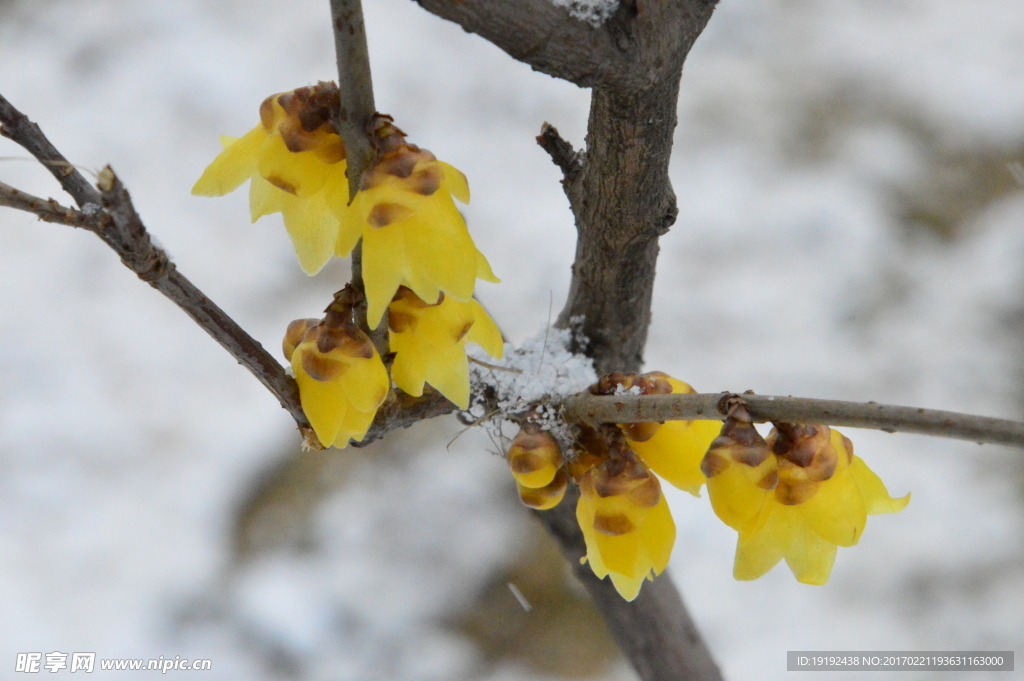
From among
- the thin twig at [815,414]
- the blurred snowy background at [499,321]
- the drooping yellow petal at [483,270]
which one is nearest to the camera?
the thin twig at [815,414]

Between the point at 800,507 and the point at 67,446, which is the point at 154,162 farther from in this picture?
the point at 800,507

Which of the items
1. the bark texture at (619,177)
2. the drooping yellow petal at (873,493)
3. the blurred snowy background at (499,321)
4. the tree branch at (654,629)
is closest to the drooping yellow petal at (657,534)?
the drooping yellow petal at (873,493)

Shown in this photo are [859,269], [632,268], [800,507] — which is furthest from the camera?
[859,269]

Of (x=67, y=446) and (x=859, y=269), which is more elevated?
(x=859, y=269)

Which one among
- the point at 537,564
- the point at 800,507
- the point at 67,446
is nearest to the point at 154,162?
the point at 67,446

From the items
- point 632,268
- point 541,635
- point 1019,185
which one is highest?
point 1019,185

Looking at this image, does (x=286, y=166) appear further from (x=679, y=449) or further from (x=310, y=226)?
(x=679, y=449)

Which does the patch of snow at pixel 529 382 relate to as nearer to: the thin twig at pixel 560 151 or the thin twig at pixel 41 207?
the thin twig at pixel 560 151
